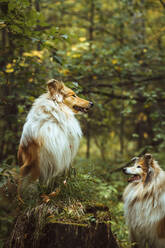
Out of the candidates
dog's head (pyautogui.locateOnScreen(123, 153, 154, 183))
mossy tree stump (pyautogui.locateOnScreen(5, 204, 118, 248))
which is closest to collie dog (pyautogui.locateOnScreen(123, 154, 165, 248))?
dog's head (pyautogui.locateOnScreen(123, 153, 154, 183))

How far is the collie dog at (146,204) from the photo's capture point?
3.49 meters

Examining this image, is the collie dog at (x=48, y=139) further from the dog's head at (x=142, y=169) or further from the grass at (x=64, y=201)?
the dog's head at (x=142, y=169)

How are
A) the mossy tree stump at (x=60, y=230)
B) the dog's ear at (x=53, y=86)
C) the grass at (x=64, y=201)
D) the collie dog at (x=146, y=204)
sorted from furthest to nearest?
the collie dog at (x=146, y=204), the dog's ear at (x=53, y=86), the grass at (x=64, y=201), the mossy tree stump at (x=60, y=230)

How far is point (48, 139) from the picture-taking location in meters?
2.96

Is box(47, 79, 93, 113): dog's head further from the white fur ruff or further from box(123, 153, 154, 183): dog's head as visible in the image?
box(123, 153, 154, 183): dog's head

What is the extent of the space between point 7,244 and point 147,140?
8106 mm

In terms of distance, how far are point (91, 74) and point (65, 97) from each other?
3247mm

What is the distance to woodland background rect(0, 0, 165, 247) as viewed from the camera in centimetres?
372

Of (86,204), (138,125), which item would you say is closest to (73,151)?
(86,204)

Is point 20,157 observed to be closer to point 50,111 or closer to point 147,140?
point 50,111

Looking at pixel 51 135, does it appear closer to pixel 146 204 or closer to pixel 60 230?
pixel 60 230

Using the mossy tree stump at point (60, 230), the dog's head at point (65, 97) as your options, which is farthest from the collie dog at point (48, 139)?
the mossy tree stump at point (60, 230)

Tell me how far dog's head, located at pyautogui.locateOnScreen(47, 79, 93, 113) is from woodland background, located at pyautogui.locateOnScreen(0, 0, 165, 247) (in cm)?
39

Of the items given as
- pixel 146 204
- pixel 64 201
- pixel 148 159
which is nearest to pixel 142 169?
pixel 148 159
